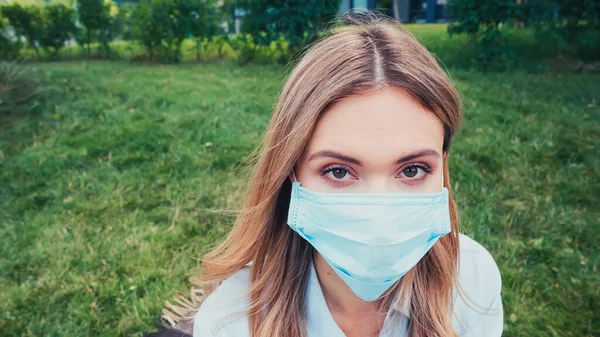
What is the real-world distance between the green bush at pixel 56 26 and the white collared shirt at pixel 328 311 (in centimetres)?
871

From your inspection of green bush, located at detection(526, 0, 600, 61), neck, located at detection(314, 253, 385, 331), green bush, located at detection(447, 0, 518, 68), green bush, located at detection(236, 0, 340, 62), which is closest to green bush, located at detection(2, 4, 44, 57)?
green bush, located at detection(236, 0, 340, 62)

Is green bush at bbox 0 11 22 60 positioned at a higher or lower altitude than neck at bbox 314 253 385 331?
higher

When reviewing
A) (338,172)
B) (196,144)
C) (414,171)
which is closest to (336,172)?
(338,172)

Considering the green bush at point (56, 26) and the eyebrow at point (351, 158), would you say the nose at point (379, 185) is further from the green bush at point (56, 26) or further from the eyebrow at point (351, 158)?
the green bush at point (56, 26)

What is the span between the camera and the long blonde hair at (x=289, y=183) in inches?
58.1

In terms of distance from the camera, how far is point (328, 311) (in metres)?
1.65

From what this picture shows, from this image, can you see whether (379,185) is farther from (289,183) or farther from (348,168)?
(289,183)

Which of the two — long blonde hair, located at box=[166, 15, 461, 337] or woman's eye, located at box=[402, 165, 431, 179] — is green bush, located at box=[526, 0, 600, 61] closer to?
long blonde hair, located at box=[166, 15, 461, 337]

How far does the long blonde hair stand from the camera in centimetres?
148

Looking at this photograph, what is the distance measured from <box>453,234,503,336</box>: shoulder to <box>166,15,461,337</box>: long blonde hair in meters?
0.06

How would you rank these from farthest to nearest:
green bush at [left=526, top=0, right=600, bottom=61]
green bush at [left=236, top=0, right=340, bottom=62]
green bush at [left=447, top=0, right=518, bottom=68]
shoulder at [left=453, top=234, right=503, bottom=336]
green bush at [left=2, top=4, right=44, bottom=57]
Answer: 1. green bush at [left=2, top=4, right=44, bottom=57]
2. green bush at [left=236, top=0, right=340, bottom=62]
3. green bush at [left=447, top=0, right=518, bottom=68]
4. green bush at [left=526, top=0, right=600, bottom=61]
5. shoulder at [left=453, top=234, right=503, bottom=336]

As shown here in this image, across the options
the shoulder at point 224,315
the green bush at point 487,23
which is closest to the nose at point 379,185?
the shoulder at point 224,315

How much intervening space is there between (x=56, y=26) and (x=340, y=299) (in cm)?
903

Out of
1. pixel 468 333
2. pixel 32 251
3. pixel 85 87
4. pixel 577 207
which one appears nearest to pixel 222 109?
pixel 85 87
